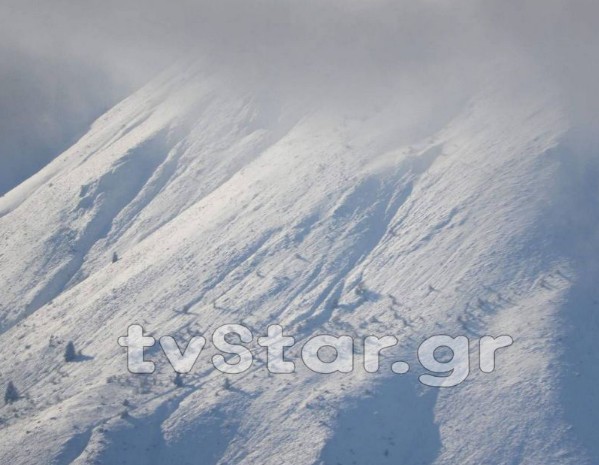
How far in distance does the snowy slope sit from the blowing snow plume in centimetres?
15

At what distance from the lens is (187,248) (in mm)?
61406

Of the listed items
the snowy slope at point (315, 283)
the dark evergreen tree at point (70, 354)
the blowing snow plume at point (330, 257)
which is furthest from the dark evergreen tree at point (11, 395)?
the dark evergreen tree at point (70, 354)

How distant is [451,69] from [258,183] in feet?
65.2

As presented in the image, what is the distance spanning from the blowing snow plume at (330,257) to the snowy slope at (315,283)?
0.15 metres

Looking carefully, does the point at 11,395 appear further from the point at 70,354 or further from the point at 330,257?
the point at 330,257

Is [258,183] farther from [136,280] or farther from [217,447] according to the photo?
[217,447]

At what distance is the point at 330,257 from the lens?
182 ft

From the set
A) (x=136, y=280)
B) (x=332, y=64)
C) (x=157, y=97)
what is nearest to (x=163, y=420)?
(x=136, y=280)

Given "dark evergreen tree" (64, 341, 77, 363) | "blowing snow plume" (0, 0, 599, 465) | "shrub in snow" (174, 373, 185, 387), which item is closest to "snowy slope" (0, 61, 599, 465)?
"blowing snow plume" (0, 0, 599, 465)

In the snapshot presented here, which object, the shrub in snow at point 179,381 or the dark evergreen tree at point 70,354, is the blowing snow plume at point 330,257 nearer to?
the shrub in snow at point 179,381

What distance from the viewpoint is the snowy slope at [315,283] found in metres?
42.2

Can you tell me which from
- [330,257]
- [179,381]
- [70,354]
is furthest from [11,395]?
[330,257]

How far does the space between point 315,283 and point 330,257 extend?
251cm

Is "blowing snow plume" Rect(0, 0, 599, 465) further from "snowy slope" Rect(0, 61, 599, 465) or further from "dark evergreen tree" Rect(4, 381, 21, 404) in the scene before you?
"dark evergreen tree" Rect(4, 381, 21, 404)
